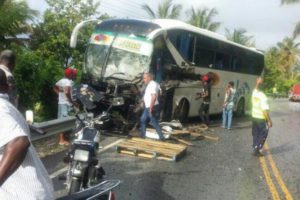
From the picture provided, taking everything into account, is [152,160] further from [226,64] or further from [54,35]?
[54,35]

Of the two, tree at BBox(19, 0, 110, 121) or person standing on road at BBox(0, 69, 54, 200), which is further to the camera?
tree at BBox(19, 0, 110, 121)

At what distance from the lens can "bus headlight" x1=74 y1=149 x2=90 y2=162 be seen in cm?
577

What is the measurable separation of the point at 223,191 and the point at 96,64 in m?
8.63

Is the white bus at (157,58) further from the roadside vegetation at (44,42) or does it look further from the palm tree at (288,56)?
the palm tree at (288,56)

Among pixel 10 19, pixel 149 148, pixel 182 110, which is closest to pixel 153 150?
pixel 149 148

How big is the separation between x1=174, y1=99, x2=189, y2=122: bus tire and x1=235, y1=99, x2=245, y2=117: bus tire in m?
6.39

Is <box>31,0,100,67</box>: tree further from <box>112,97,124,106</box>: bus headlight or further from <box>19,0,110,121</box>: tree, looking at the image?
<box>112,97,124,106</box>: bus headlight

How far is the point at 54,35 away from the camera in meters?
25.0

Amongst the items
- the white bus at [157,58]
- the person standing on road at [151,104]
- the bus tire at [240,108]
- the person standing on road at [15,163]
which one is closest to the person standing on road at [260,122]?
the person standing on road at [151,104]

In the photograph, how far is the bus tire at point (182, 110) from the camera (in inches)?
703

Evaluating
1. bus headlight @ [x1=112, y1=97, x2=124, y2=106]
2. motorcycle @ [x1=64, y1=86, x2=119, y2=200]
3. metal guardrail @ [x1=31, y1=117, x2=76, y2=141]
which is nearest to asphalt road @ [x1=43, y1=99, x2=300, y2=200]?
metal guardrail @ [x1=31, y1=117, x2=76, y2=141]

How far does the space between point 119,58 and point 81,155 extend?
1010 centimetres

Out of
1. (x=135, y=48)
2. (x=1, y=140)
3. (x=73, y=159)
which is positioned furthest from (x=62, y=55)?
(x=1, y=140)

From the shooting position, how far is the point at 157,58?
15.9 metres
